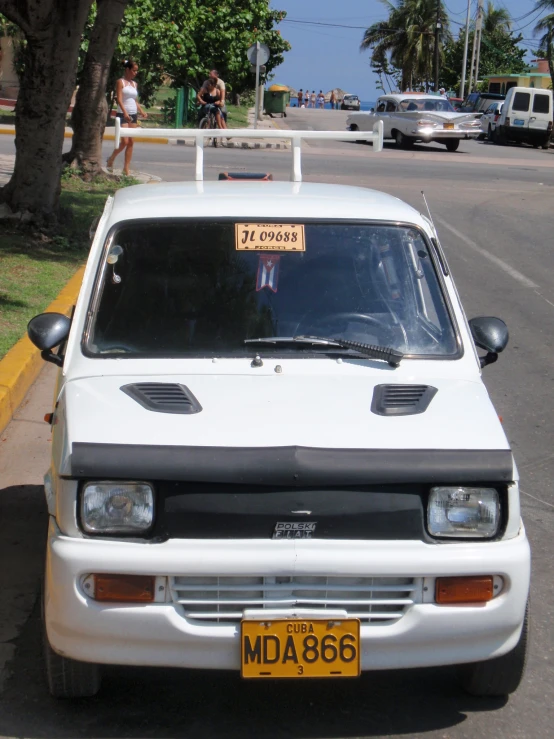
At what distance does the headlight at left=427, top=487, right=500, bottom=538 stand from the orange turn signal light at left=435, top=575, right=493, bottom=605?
0.47ft

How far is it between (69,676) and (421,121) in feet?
92.5

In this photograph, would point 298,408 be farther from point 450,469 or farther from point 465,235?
point 465,235

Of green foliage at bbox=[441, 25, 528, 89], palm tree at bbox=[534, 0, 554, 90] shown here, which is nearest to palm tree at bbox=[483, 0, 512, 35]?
green foliage at bbox=[441, 25, 528, 89]

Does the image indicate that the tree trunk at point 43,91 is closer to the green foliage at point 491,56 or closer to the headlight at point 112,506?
the headlight at point 112,506

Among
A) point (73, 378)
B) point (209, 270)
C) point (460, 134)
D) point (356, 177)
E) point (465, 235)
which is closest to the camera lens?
point (73, 378)

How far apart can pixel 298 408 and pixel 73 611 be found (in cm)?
103

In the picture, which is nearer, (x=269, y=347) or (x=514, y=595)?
(x=514, y=595)

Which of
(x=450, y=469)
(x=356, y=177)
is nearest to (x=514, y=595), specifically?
(x=450, y=469)

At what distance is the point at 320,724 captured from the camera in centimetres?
343

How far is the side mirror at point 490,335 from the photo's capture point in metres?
4.35

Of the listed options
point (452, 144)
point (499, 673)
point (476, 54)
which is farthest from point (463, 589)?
point (476, 54)

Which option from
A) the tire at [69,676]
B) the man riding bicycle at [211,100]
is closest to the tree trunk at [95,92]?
the man riding bicycle at [211,100]

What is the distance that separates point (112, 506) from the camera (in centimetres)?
319

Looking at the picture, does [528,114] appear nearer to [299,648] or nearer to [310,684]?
[310,684]
